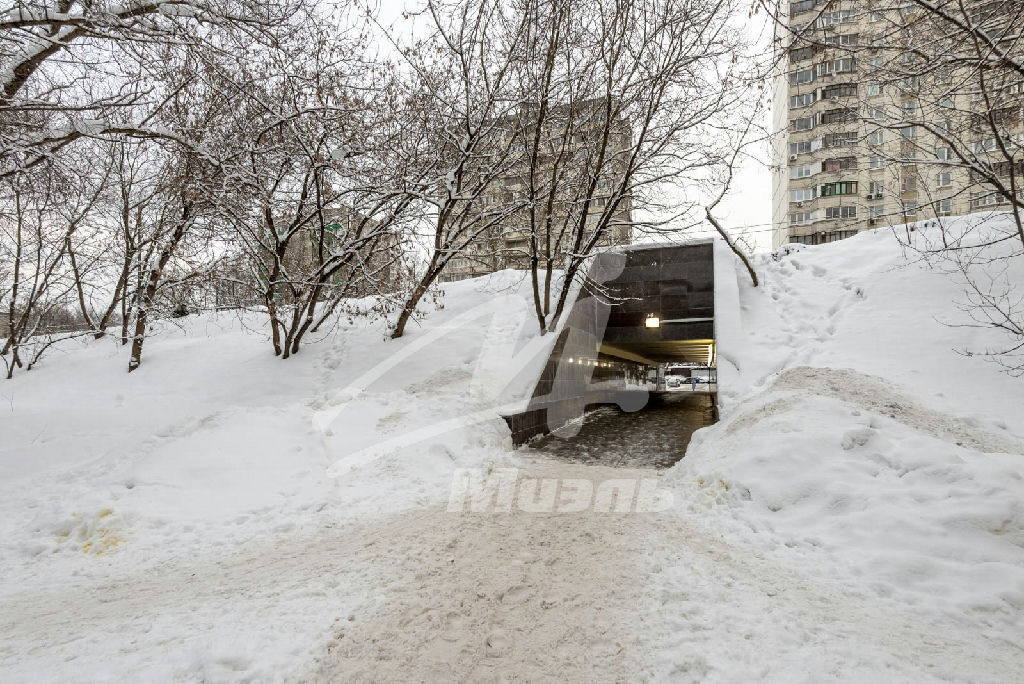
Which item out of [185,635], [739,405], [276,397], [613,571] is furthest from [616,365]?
[185,635]

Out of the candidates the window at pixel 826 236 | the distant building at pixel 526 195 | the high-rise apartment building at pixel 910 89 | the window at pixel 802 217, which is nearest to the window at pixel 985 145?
the high-rise apartment building at pixel 910 89

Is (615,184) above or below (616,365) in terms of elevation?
above

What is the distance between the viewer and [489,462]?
7.63 m

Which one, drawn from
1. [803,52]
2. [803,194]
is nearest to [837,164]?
[803,194]

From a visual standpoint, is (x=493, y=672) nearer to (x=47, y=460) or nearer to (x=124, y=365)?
(x=47, y=460)

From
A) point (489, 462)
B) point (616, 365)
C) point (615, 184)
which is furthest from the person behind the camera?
point (616, 365)

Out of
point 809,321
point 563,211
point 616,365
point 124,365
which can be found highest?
point 563,211

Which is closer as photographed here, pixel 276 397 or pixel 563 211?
pixel 276 397

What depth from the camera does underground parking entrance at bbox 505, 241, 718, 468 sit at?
10002mm

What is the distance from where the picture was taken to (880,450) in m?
5.46

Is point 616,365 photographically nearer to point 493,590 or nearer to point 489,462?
point 489,462

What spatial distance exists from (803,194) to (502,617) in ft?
134

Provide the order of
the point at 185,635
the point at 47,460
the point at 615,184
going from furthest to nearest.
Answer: the point at 615,184
the point at 47,460
the point at 185,635

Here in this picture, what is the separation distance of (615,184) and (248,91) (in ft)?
25.6
